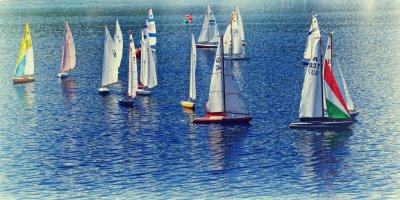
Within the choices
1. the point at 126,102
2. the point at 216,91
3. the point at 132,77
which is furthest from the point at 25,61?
the point at 216,91

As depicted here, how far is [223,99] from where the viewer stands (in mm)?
101188

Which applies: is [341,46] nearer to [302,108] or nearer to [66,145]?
[302,108]

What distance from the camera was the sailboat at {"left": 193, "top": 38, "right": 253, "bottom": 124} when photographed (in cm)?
10006

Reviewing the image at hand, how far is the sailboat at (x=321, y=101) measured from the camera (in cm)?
9675

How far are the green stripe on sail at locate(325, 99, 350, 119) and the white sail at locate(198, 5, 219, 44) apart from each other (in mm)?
97209

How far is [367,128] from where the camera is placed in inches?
3871

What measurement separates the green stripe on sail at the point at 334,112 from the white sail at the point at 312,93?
1132 mm

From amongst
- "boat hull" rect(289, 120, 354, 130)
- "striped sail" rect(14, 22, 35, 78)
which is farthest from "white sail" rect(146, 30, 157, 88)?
"boat hull" rect(289, 120, 354, 130)

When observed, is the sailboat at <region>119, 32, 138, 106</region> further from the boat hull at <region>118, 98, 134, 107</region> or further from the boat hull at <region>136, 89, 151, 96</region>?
the boat hull at <region>136, 89, 151, 96</region>

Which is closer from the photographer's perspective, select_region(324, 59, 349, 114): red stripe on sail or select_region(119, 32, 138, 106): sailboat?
select_region(324, 59, 349, 114): red stripe on sail

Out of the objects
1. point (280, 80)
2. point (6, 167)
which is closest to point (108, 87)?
point (280, 80)

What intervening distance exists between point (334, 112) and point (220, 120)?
1457cm

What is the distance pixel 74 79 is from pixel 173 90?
24705 mm

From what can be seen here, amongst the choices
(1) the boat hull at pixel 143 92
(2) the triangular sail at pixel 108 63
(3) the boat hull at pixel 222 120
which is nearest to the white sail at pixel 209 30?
(2) the triangular sail at pixel 108 63
